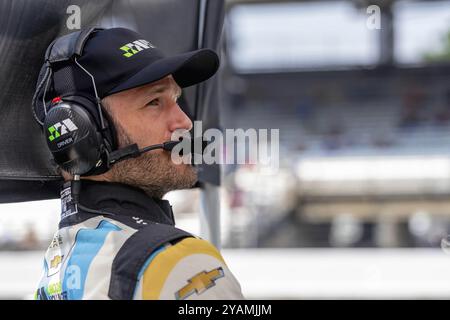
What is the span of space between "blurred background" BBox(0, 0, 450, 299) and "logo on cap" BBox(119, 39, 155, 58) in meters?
5.62

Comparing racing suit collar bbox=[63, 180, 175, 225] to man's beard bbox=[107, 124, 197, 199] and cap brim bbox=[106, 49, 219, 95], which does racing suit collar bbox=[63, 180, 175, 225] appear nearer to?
man's beard bbox=[107, 124, 197, 199]

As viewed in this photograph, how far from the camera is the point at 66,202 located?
3.96 ft

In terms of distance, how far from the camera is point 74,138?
1.19m

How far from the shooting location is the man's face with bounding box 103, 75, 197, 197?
123 centimetres

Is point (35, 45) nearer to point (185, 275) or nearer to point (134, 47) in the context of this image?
point (134, 47)

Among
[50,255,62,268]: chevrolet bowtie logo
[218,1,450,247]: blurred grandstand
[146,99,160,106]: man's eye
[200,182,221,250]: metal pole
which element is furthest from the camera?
[218,1,450,247]: blurred grandstand

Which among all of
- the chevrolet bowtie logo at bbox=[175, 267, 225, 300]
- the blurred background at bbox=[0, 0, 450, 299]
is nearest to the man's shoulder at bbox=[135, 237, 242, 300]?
the chevrolet bowtie logo at bbox=[175, 267, 225, 300]

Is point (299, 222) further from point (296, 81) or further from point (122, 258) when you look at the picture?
point (122, 258)

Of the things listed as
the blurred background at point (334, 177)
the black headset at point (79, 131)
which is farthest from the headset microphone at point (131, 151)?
the blurred background at point (334, 177)

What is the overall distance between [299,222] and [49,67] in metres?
11.1

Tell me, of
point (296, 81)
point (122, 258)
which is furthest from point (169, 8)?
point (296, 81)

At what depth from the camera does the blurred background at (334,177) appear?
757 cm

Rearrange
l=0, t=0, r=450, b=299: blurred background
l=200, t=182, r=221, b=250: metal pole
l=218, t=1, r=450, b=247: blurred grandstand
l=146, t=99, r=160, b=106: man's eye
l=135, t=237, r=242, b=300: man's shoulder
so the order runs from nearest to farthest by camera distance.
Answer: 1. l=135, t=237, r=242, b=300: man's shoulder
2. l=146, t=99, r=160, b=106: man's eye
3. l=200, t=182, r=221, b=250: metal pole
4. l=0, t=0, r=450, b=299: blurred background
5. l=218, t=1, r=450, b=247: blurred grandstand

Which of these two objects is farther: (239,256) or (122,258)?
(239,256)
